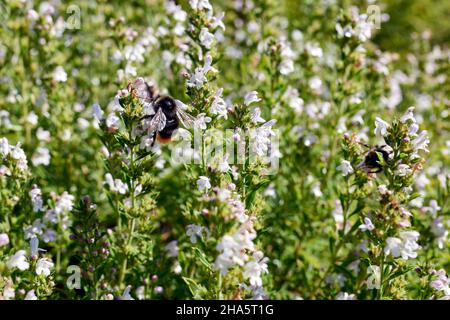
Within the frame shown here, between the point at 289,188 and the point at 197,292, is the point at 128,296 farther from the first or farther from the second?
the point at 289,188

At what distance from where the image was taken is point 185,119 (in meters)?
3.29

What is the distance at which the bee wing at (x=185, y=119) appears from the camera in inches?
126

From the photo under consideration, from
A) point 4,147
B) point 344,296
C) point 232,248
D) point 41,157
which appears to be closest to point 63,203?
point 4,147

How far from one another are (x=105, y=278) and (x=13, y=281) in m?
0.62

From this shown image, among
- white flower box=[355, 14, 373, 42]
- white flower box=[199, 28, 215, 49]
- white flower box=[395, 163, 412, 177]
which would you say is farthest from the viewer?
white flower box=[355, 14, 373, 42]

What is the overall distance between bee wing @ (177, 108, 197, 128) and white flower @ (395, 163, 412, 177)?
3.89 ft

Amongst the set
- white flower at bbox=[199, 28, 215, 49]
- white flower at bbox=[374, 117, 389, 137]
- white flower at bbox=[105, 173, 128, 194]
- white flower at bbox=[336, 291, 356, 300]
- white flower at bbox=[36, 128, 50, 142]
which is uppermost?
white flower at bbox=[199, 28, 215, 49]

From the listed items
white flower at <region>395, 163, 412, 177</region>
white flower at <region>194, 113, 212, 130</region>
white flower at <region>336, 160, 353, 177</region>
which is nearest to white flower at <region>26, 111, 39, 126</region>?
white flower at <region>194, 113, 212, 130</region>

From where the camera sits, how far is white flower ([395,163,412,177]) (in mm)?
2980

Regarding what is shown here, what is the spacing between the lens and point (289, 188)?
4.66 meters

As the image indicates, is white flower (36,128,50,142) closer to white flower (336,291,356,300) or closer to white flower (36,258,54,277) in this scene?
→ white flower (36,258,54,277)

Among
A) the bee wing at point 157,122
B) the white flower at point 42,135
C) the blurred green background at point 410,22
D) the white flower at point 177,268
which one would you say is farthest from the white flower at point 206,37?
the blurred green background at point 410,22

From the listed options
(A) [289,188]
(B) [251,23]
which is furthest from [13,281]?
(B) [251,23]

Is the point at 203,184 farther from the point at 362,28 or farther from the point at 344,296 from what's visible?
the point at 362,28
